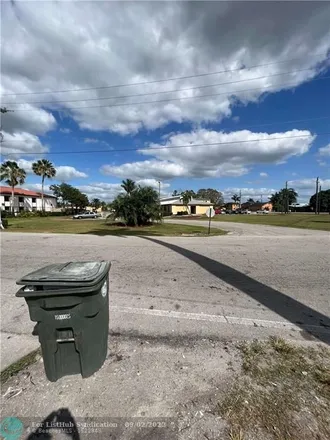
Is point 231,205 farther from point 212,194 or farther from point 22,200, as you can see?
point 22,200

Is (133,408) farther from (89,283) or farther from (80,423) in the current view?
(89,283)

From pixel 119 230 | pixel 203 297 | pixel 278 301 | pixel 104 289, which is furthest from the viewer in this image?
pixel 119 230

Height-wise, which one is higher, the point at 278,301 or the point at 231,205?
the point at 231,205

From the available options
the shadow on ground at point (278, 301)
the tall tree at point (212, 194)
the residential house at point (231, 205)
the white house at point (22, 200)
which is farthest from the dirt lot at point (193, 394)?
the residential house at point (231, 205)

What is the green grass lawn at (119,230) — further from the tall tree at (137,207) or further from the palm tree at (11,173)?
the palm tree at (11,173)

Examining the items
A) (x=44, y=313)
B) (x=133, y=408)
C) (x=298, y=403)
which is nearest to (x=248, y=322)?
(x=298, y=403)

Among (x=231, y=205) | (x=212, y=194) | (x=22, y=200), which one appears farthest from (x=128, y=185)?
(x=231, y=205)

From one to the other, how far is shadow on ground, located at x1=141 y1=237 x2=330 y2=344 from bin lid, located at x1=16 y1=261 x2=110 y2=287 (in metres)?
2.81

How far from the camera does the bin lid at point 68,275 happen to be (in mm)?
1949

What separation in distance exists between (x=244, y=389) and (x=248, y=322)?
136 centimetres

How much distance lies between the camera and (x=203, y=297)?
4.24m

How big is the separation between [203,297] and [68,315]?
9.11 ft

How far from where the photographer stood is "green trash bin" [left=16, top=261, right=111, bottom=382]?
195cm

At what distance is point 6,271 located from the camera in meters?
6.07
